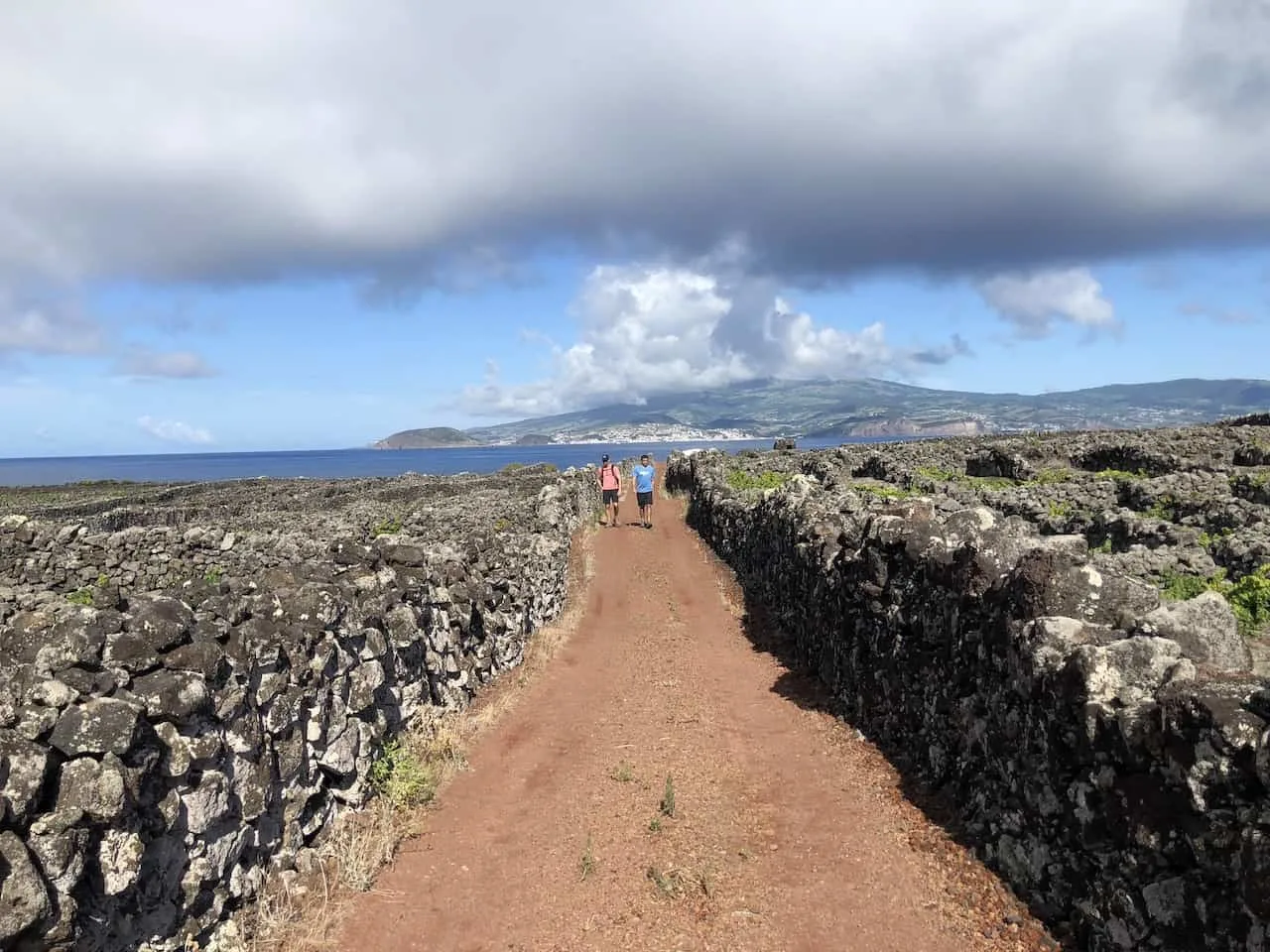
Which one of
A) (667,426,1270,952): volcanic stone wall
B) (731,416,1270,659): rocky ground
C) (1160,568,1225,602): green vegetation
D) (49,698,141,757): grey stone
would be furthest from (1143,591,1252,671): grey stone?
(49,698,141,757): grey stone

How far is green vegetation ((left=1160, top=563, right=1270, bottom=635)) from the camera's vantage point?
9727 millimetres

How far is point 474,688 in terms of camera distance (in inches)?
529

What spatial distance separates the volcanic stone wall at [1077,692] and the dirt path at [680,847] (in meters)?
0.66

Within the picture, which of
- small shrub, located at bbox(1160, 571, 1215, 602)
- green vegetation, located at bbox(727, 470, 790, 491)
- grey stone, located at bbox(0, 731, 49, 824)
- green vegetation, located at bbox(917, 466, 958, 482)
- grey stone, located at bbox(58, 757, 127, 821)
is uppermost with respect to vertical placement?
grey stone, located at bbox(0, 731, 49, 824)

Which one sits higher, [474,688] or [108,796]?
[108,796]

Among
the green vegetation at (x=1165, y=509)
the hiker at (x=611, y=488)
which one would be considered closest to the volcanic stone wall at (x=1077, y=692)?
the green vegetation at (x=1165, y=509)

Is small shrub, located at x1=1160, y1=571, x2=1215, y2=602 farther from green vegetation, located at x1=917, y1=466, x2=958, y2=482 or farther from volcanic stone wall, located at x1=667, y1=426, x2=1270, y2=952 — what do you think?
green vegetation, located at x1=917, y1=466, x2=958, y2=482

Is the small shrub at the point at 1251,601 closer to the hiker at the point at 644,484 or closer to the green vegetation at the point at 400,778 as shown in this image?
the green vegetation at the point at 400,778

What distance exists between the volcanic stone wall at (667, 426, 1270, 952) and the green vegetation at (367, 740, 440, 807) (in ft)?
19.4

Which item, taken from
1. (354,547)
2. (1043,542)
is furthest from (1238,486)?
(354,547)

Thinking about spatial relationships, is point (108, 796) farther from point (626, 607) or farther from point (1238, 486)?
point (1238, 486)

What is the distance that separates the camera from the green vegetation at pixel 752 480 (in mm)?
34562

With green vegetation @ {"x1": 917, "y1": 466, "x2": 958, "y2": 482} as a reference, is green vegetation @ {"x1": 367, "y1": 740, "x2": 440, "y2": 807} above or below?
below

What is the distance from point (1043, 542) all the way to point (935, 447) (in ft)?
162
